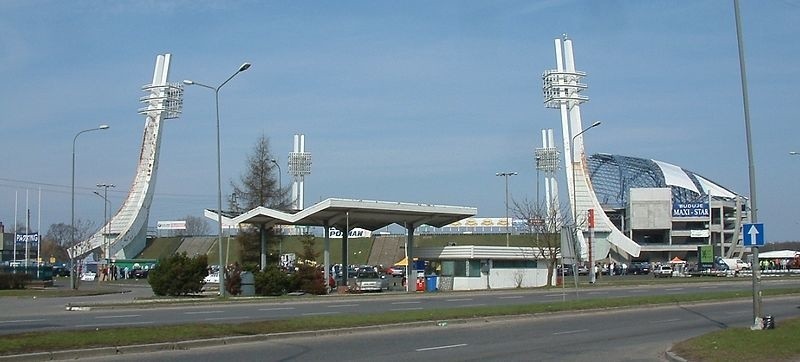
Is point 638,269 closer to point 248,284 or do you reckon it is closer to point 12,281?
point 248,284

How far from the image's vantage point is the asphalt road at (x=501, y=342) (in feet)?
58.4

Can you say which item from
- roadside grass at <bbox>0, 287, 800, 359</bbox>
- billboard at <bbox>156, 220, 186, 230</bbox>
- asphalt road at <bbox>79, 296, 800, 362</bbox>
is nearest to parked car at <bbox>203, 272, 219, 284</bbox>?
roadside grass at <bbox>0, 287, 800, 359</bbox>

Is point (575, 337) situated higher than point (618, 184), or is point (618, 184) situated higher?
point (618, 184)

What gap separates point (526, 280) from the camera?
63688mm

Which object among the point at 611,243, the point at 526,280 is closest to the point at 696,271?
the point at 611,243

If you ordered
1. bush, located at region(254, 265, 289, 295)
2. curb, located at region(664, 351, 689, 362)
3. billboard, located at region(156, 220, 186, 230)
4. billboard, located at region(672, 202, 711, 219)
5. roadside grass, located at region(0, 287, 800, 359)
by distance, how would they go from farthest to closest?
billboard, located at region(156, 220, 186, 230) → billboard, located at region(672, 202, 711, 219) → bush, located at region(254, 265, 289, 295) → roadside grass, located at region(0, 287, 800, 359) → curb, located at region(664, 351, 689, 362)

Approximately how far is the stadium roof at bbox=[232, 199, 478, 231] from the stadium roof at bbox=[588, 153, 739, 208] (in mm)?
97902

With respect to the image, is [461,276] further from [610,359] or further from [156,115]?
[156,115]

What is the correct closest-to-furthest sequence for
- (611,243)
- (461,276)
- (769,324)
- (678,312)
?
(769,324) → (678,312) → (461,276) → (611,243)

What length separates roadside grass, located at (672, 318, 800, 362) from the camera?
17.0 m

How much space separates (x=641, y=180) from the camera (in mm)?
160625

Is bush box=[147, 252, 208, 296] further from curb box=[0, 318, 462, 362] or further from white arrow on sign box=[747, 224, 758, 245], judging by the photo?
white arrow on sign box=[747, 224, 758, 245]

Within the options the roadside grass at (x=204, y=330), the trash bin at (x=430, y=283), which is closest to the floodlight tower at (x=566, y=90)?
the trash bin at (x=430, y=283)

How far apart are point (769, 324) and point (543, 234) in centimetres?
5205
